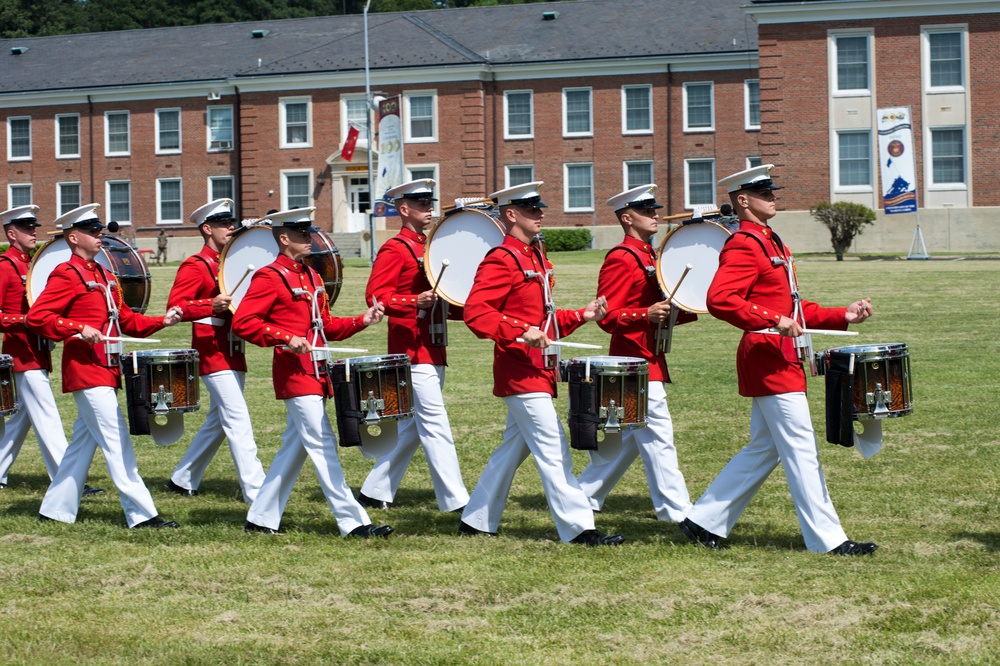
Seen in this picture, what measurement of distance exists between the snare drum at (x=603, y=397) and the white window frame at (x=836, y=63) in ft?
131

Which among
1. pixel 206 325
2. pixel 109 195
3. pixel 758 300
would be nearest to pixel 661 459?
pixel 758 300

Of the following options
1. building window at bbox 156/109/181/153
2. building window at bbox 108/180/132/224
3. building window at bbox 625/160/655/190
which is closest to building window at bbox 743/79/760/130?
building window at bbox 625/160/655/190

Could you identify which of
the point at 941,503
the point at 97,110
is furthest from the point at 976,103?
the point at 941,503

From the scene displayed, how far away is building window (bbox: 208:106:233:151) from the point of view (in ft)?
191

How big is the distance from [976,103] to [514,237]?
40.9m

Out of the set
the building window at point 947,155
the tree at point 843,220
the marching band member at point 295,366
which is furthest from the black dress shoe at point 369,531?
the building window at point 947,155

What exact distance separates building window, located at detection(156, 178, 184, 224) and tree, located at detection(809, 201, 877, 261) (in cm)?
2930

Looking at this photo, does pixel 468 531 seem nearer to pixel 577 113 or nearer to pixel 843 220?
pixel 843 220

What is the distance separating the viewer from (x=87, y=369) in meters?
9.26

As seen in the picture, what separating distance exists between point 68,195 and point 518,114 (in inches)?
811

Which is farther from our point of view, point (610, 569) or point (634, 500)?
point (634, 500)

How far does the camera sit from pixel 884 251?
145ft

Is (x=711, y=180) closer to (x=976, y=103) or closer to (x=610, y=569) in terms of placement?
(x=976, y=103)

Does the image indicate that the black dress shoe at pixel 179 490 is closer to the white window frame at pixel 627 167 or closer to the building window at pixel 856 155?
the building window at pixel 856 155
